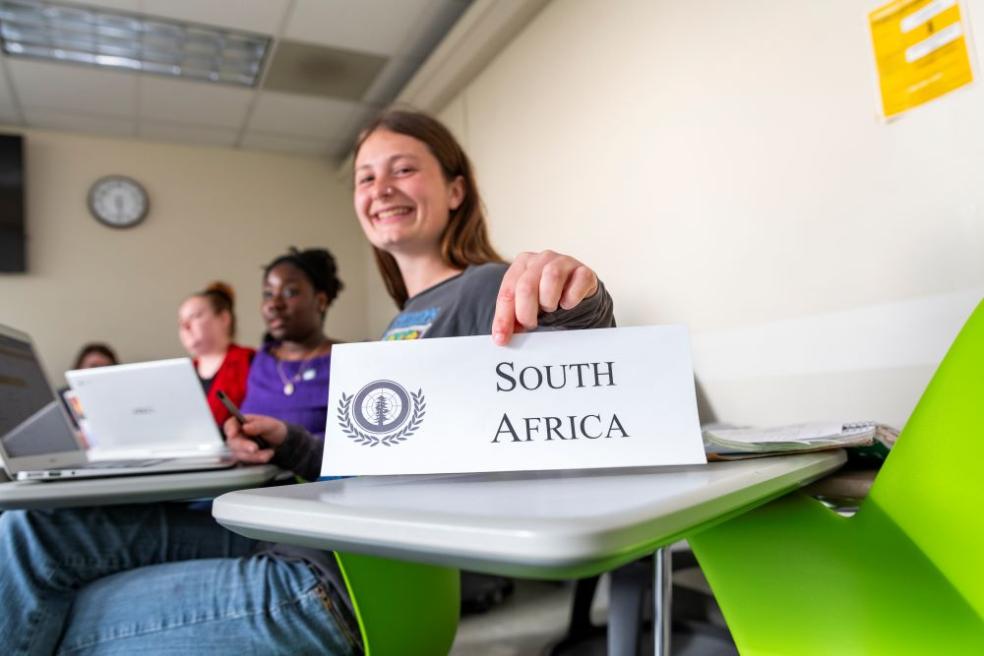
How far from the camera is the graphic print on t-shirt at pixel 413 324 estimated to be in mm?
1158

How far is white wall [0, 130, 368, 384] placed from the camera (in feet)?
13.1

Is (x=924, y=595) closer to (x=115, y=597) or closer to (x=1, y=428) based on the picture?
(x=115, y=597)

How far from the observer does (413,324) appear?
1217 millimetres

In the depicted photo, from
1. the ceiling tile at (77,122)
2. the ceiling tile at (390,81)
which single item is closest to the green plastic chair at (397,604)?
the ceiling tile at (390,81)

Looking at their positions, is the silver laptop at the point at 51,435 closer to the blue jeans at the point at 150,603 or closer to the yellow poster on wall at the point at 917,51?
the blue jeans at the point at 150,603

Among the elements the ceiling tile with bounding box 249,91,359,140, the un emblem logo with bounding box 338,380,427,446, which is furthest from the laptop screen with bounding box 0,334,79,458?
the ceiling tile with bounding box 249,91,359,140

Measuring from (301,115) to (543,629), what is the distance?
3255 millimetres

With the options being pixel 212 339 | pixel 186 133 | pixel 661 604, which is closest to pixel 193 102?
pixel 186 133

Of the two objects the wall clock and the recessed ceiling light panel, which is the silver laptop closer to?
the recessed ceiling light panel

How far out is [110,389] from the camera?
1.55 metres

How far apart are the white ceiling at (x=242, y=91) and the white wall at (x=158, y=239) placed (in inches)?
6.3

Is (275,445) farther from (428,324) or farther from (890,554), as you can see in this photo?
(890,554)

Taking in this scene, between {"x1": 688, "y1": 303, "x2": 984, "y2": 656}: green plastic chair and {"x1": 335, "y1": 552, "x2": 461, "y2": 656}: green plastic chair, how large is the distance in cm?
39

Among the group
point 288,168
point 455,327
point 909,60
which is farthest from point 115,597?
point 288,168
